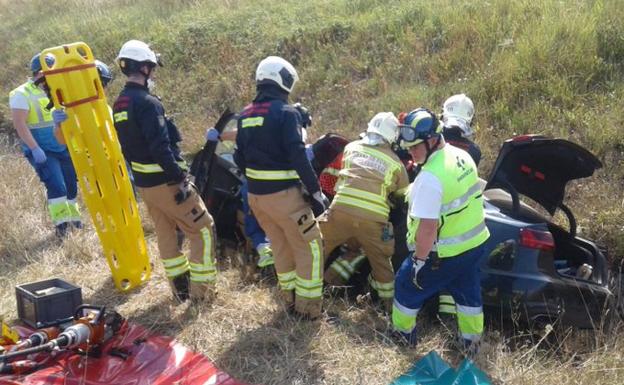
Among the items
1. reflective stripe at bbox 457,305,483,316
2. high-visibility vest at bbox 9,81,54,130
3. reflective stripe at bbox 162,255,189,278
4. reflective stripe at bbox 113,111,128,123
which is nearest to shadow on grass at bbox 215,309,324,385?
reflective stripe at bbox 162,255,189,278

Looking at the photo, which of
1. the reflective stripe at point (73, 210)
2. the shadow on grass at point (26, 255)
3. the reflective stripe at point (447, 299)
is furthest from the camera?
the reflective stripe at point (73, 210)

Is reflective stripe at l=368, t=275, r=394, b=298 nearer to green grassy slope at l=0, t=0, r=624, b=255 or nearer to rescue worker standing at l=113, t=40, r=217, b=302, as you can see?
rescue worker standing at l=113, t=40, r=217, b=302

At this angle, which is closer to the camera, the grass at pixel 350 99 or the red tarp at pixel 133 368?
the red tarp at pixel 133 368

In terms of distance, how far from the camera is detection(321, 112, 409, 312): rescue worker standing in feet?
15.9

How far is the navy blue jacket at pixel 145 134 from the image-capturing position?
181 inches

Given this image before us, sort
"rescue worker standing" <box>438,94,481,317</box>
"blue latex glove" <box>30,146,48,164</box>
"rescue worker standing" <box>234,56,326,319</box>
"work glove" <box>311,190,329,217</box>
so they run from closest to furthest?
"rescue worker standing" <box>234,56,326,319</box>, "work glove" <box>311,190,329,217</box>, "rescue worker standing" <box>438,94,481,317</box>, "blue latex glove" <box>30,146,48,164</box>

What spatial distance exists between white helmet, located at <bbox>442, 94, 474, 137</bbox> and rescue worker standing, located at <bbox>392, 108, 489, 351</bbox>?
150cm

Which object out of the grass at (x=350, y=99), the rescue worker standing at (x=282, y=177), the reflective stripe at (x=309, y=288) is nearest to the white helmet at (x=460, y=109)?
the grass at (x=350, y=99)

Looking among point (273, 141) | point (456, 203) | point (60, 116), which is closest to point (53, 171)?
point (60, 116)

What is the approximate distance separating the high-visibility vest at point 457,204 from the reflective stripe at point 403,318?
1.69 ft

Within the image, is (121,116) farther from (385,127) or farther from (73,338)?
(385,127)

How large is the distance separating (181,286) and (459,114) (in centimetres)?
288

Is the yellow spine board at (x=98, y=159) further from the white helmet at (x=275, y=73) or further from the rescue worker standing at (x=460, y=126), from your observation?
the rescue worker standing at (x=460, y=126)

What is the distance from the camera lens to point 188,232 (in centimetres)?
500
